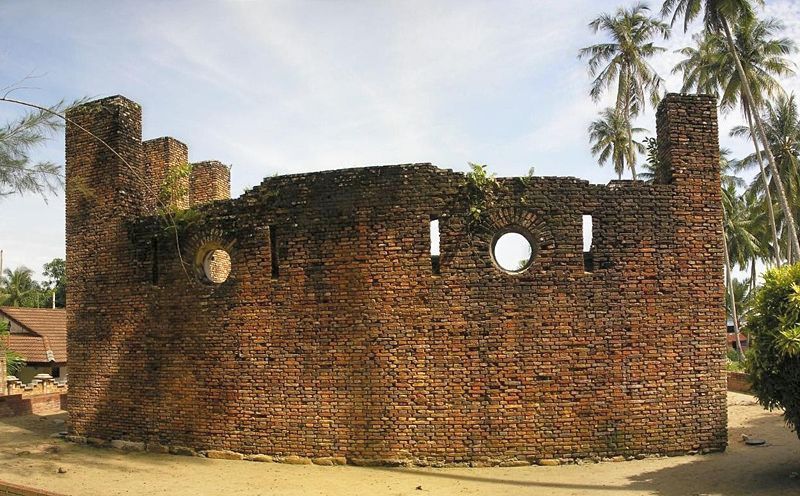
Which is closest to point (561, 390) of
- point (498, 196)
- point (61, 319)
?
point (498, 196)

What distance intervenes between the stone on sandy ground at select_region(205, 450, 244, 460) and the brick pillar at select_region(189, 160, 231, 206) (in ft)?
22.3

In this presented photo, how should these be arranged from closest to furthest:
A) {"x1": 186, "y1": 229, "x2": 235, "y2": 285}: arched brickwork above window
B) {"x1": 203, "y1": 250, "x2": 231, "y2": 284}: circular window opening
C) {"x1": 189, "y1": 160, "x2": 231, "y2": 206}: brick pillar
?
{"x1": 186, "y1": 229, "x2": 235, "y2": 285}: arched brickwork above window
{"x1": 203, "y1": 250, "x2": 231, "y2": 284}: circular window opening
{"x1": 189, "y1": 160, "x2": 231, "y2": 206}: brick pillar

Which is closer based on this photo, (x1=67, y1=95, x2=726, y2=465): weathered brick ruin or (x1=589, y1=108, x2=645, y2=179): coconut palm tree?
(x1=67, y1=95, x2=726, y2=465): weathered brick ruin

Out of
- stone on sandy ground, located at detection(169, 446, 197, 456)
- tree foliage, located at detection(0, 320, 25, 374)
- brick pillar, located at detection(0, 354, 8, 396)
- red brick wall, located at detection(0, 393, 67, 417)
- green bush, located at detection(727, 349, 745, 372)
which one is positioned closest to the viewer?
stone on sandy ground, located at detection(169, 446, 197, 456)

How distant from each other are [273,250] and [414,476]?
4344 mm

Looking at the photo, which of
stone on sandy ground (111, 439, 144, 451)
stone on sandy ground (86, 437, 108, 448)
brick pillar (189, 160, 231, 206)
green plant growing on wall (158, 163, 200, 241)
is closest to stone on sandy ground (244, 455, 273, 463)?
stone on sandy ground (111, 439, 144, 451)

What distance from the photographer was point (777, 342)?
7664 millimetres

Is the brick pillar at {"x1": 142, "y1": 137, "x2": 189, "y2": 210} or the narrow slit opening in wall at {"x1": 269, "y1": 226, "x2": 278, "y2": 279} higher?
the brick pillar at {"x1": 142, "y1": 137, "x2": 189, "y2": 210}

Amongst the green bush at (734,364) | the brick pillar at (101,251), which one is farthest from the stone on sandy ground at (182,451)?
the green bush at (734,364)

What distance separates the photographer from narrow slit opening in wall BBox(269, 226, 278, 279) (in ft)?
33.6

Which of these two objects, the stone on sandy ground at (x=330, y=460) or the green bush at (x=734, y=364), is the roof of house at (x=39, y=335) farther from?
the green bush at (x=734, y=364)

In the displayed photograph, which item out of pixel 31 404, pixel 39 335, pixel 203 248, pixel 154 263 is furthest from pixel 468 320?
pixel 39 335

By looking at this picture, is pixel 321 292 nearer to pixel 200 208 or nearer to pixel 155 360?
pixel 200 208

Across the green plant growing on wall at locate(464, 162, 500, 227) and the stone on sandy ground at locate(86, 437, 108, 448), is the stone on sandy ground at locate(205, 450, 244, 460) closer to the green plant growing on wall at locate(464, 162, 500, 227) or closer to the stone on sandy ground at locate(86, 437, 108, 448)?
the stone on sandy ground at locate(86, 437, 108, 448)
